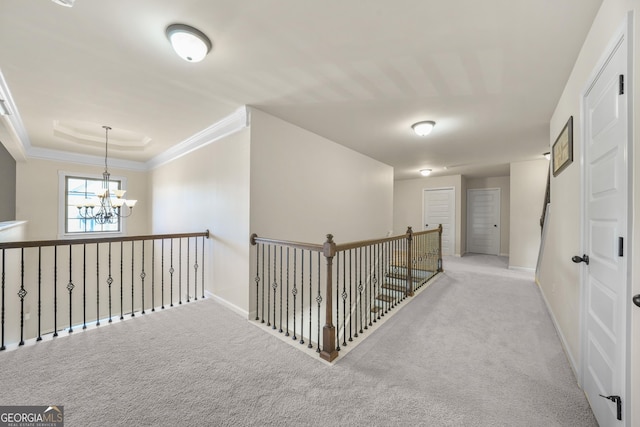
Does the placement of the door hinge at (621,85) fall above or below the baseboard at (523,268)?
above

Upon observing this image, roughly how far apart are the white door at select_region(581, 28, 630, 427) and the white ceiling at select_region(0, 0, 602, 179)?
67cm

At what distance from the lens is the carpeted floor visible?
1495 millimetres

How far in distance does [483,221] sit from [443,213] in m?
1.39

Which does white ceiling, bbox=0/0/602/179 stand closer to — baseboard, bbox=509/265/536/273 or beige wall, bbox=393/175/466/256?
baseboard, bbox=509/265/536/273

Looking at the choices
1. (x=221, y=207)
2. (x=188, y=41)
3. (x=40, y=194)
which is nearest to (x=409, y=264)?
(x=221, y=207)

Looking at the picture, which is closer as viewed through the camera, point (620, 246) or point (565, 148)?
point (620, 246)

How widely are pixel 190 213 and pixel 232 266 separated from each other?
1.57 meters

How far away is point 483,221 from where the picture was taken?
25.2 ft

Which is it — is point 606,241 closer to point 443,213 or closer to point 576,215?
point 576,215

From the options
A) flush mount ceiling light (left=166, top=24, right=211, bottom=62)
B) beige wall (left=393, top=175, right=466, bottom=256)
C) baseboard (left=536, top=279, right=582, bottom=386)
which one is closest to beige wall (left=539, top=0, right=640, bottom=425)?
baseboard (left=536, top=279, right=582, bottom=386)

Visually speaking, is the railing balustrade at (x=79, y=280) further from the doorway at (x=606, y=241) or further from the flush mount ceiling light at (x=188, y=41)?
the doorway at (x=606, y=241)

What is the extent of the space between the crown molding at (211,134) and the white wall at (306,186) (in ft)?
0.53

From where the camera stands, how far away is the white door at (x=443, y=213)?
731cm

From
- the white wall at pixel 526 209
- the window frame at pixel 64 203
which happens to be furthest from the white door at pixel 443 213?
the window frame at pixel 64 203
